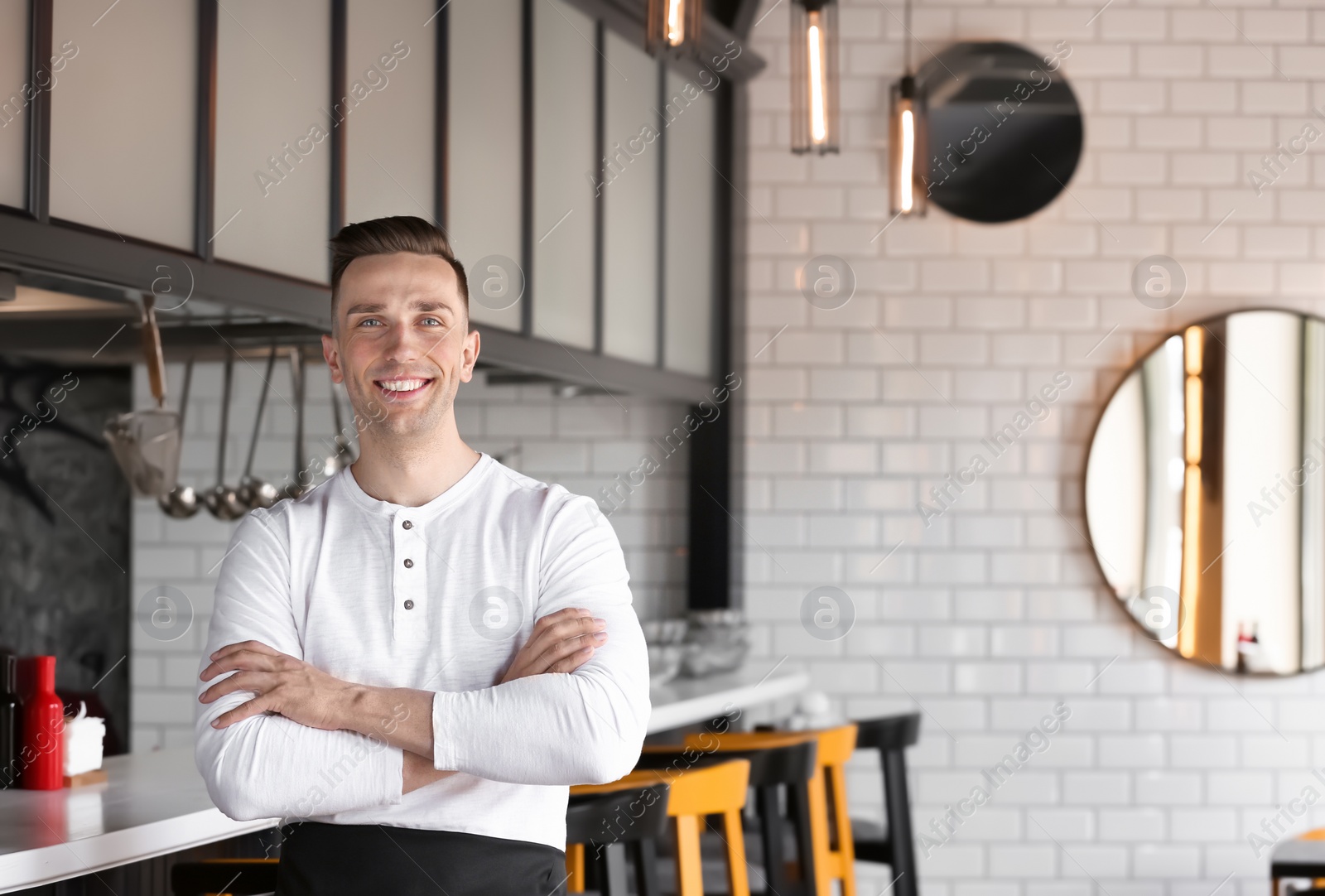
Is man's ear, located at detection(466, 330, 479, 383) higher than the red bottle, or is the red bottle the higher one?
man's ear, located at detection(466, 330, 479, 383)

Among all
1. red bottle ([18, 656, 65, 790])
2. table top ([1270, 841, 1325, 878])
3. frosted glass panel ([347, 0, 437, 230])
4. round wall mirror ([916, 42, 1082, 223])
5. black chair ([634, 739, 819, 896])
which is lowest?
table top ([1270, 841, 1325, 878])

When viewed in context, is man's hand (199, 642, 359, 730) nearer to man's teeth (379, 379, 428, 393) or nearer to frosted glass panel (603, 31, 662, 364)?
man's teeth (379, 379, 428, 393)

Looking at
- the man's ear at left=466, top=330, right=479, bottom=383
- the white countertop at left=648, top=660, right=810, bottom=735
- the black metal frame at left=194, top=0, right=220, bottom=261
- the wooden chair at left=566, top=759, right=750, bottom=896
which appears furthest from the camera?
the white countertop at left=648, top=660, right=810, bottom=735

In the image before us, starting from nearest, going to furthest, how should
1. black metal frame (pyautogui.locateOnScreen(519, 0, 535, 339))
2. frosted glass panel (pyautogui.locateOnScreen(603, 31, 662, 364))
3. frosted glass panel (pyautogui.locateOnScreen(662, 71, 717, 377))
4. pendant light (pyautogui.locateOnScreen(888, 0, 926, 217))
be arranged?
black metal frame (pyautogui.locateOnScreen(519, 0, 535, 339)) < pendant light (pyautogui.locateOnScreen(888, 0, 926, 217)) < frosted glass panel (pyautogui.locateOnScreen(603, 31, 662, 364)) < frosted glass panel (pyautogui.locateOnScreen(662, 71, 717, 377))

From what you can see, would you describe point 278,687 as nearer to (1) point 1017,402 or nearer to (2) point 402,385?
(2) point 402,385

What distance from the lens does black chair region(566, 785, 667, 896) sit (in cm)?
235

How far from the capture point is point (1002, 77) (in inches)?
198

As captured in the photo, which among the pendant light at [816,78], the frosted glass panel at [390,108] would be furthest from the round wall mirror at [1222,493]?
the frosted glass panel at [390,108]

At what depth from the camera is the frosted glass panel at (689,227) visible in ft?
15.9

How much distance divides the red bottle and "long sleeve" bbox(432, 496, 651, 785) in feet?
3.84

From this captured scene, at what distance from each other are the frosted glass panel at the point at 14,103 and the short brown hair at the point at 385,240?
2.46 feet

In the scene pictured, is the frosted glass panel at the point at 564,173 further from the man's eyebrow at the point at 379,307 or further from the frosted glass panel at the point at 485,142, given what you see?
the man's eyebrow at the point at 379,307

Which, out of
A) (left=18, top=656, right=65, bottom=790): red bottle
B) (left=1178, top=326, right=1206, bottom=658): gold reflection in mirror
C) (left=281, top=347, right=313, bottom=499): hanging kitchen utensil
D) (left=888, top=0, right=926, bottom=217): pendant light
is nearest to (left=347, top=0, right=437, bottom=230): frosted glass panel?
(left=281, top=347, right=313, bottom=499): hanging kitchen utensil

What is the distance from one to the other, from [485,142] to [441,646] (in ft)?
7.46
